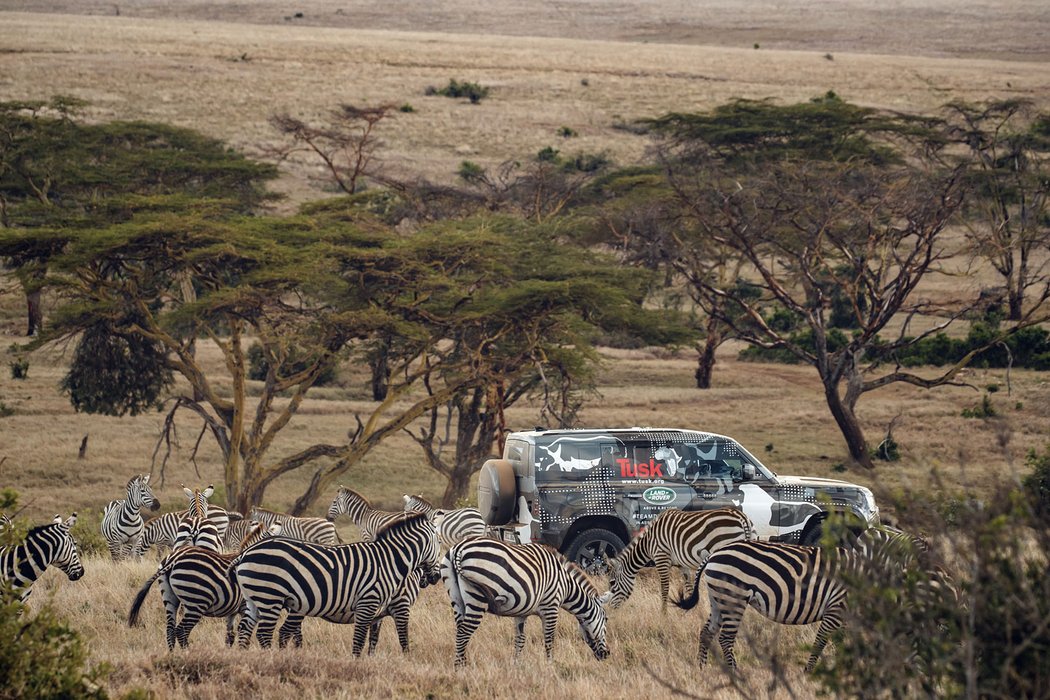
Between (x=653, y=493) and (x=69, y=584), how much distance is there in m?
6.62

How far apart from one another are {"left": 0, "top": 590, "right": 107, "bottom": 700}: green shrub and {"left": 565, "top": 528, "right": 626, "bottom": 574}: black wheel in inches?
317

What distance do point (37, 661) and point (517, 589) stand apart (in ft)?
14.7

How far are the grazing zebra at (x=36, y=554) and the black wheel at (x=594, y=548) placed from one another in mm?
5418

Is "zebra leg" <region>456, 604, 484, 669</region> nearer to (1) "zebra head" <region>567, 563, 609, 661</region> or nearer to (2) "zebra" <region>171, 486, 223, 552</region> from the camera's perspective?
(1) "zebra head" <region>567, 563, 609, 661</region>

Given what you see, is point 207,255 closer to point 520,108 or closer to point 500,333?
point 500,333

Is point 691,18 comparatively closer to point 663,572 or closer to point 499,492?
point 499,492

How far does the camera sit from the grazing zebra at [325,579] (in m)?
10.1

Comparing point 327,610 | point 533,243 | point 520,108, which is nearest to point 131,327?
point 533,243

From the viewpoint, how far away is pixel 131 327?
2314cm

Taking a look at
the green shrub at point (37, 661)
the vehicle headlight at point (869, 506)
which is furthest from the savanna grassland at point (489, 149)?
the green shrub at point (37, 661)

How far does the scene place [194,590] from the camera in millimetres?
10469

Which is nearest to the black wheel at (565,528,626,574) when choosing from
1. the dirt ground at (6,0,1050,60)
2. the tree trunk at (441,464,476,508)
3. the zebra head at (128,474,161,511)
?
the zebra head at (128,474,161,511)

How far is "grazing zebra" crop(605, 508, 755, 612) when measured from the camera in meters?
12.4

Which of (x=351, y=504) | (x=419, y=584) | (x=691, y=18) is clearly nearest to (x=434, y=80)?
(x=691, y=18)
